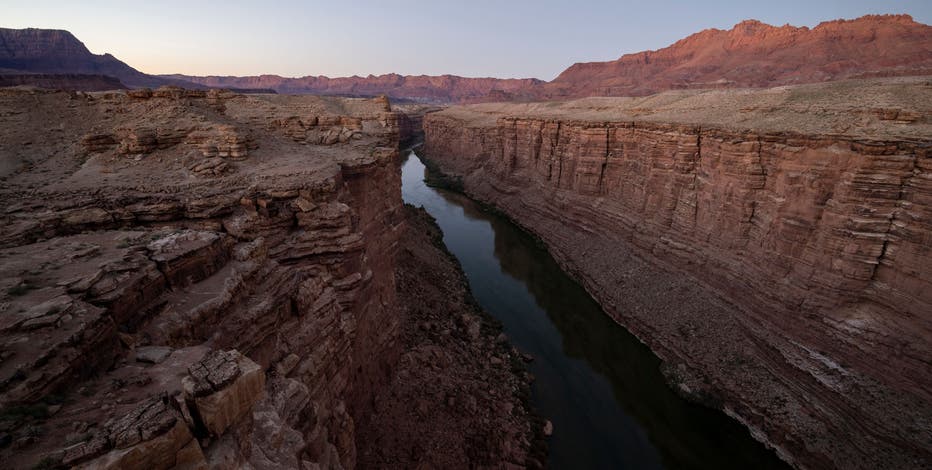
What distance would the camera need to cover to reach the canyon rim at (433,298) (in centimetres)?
569

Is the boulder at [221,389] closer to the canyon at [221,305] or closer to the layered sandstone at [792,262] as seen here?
the canyon at [221,305]

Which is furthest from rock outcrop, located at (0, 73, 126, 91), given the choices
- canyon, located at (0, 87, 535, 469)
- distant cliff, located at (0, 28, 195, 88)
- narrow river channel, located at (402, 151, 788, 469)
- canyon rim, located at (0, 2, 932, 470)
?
narrow river channel, located at (402, 151, 788, 469)

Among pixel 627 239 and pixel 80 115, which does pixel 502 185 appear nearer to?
pixel 627 239

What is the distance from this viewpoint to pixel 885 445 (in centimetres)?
1337

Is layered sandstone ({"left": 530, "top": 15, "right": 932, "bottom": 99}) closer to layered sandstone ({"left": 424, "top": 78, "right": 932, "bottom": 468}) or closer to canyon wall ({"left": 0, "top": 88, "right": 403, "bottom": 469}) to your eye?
layered sandstone ({"left": 424, "top": 78, "right": 932, "bottom": 468})

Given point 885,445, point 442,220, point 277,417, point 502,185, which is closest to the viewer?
point 277,417

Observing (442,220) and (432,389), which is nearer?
(432,389)

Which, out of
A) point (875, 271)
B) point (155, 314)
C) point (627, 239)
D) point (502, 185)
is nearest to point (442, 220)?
point (502, 185)

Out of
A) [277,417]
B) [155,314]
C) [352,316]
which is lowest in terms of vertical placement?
[352,316]

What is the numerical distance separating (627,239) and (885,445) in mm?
16356

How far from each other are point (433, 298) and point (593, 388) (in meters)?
8.77

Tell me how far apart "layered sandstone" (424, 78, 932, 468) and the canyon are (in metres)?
9.29

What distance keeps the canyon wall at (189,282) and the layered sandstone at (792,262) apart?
14.5 metres

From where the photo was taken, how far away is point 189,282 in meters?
7.65
